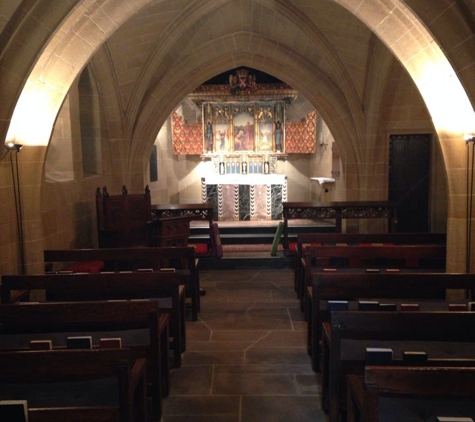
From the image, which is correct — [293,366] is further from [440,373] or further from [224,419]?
[440,373]

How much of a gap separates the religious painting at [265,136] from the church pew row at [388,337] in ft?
35.9

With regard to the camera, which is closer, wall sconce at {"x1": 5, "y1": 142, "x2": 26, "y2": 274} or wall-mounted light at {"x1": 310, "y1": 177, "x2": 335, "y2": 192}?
wall sconce at {"x1": 5, "y1": 142, "x2": 26, "y2": 274}

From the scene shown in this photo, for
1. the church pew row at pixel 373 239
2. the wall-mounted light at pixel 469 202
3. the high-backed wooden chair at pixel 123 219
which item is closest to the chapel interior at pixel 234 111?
the wall-mounted light at pixel 469 202

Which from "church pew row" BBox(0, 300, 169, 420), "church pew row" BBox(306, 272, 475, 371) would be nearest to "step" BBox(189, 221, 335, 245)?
"church pew row" BBox(306, 272, 475, 371)

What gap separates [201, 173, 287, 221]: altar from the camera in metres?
13.3

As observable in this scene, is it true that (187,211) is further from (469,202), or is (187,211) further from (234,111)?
(234,111)

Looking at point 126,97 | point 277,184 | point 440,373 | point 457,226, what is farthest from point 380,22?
point 277,184

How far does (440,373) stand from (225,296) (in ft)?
16.5

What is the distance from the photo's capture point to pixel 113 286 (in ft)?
13.8

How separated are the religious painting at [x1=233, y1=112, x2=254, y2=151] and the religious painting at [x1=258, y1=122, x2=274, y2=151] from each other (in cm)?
25

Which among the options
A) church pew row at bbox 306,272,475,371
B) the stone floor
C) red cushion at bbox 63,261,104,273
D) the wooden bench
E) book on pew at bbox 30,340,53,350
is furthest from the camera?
the wooden bench

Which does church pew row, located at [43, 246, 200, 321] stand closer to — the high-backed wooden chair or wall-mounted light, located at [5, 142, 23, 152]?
wall-mounted light, located at [5, 142, 23, 152]

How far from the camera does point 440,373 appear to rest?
6.79ft

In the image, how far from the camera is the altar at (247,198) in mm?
13344
